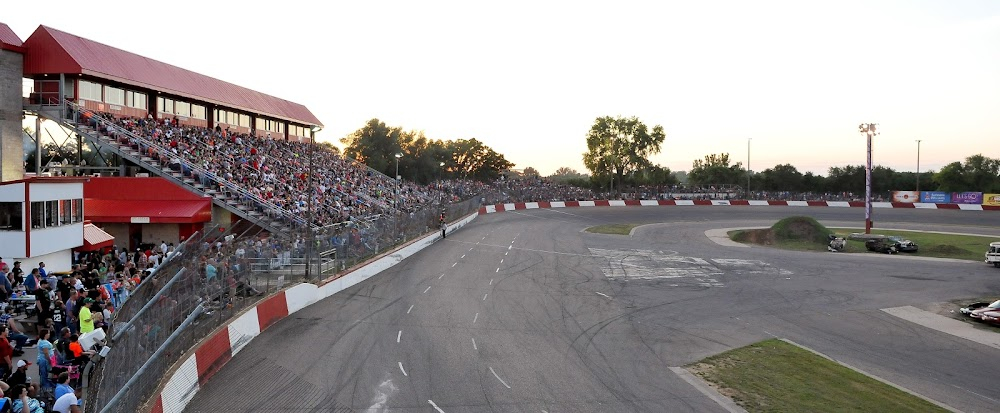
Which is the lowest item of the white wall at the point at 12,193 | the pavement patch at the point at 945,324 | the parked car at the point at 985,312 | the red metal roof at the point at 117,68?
the pavement patch at the point at 945,324

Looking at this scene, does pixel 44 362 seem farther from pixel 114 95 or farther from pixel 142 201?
pixel 114 95

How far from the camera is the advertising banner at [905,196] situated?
98875 millimetres

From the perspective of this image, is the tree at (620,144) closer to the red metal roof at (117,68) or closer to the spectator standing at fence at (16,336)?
the red metal roof at (117,68)

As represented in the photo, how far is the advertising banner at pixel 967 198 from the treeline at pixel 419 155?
71.5 metres

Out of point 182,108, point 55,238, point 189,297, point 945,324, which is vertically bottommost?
point 945,324

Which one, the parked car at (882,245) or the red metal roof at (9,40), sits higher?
the red metal roof at (9,40)

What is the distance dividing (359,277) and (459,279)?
4643mm

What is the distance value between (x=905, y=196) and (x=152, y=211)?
100722mm

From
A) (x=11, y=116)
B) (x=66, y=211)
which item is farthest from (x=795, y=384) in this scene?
(x=11, y=116)

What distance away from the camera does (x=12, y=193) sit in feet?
76.3

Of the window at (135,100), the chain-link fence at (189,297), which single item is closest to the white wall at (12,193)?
the chain-link fence at (189,297)

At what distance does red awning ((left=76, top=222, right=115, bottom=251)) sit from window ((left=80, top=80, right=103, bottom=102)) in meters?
10.7

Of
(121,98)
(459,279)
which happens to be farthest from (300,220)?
(121,98)

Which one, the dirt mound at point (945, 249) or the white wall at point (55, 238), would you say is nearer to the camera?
the white wall at point (55, 238)
